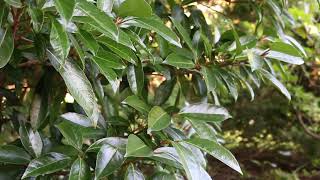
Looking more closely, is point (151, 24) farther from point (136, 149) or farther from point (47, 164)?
point (47, 164)

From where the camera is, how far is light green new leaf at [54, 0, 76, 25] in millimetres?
571

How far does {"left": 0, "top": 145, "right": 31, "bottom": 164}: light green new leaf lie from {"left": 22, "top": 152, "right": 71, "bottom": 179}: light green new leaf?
0.07 m

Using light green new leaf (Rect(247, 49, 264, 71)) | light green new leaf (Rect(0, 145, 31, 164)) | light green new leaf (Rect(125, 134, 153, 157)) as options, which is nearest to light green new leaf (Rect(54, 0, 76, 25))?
light green new leaf (Rect(125, 134, 153, 157))

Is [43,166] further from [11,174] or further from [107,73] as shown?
[107,73]

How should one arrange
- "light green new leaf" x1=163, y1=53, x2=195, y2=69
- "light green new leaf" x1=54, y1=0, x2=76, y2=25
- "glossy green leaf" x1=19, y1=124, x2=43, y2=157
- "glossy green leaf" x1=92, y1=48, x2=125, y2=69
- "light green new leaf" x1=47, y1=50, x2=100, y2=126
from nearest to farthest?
"light green new leaf" x1=54, y1=0, x2=76, y2=25, "light green new leaf" x1=47, y1=50, x2=100, y2=126, "glossy green leaf" x1=92, y1=48, x2=125, y2=69, "glossy green leaf" x1=19, y1=124, x2=43, y2=157, "light green new leaf" x1=163, y1=53, x2=195, y2=69

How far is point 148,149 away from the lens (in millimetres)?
814

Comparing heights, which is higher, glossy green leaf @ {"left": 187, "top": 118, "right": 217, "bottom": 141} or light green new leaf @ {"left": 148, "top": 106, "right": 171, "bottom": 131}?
light green new leaf @ {"left": 148, "top": 106, "right": 171, "bottom": 131}

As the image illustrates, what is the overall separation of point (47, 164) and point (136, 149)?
20 cm

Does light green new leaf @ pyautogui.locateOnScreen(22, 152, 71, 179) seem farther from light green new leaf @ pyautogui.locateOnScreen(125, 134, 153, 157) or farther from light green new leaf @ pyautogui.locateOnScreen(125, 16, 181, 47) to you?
light green new leaf @ pyautogui.locateOnScreen(125, 16, 181, 47)

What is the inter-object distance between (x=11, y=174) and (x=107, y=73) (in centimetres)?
33

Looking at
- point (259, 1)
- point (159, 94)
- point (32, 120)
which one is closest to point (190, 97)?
point (159, 94)

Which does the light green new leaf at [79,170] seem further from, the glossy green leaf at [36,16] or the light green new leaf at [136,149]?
the glossy green leaf at [36,16]

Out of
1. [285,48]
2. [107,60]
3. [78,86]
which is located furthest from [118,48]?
[285,48]

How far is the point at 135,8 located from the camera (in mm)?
779
